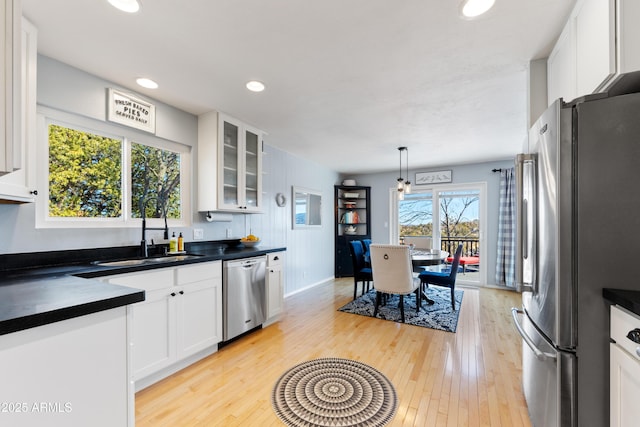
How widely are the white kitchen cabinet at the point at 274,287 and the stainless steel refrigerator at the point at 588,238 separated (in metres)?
2.54

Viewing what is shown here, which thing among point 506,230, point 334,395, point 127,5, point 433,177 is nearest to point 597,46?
point 127,5

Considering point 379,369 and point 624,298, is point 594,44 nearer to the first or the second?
point 624,298

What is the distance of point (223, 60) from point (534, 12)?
6.51 feet

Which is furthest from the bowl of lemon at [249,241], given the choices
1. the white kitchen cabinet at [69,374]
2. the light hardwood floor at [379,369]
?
the white kitchen cabinet at [69,374]

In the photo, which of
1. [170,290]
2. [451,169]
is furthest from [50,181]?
[451,169]

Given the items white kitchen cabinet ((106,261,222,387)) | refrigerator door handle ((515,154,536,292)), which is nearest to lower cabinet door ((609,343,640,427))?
refrigerator door handle ((515,154,536,292))

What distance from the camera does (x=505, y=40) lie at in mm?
1759

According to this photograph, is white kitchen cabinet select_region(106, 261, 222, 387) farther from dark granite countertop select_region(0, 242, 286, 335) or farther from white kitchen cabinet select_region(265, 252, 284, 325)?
white kitchen cabinet select_region(265, 252, 284, 325)

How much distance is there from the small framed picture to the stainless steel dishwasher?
13.2ft

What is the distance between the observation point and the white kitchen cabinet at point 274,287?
10.4 feet

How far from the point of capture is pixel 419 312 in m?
3.63

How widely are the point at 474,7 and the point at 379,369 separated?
2.59 m

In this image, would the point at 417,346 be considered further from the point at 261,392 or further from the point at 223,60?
the point at 223,60

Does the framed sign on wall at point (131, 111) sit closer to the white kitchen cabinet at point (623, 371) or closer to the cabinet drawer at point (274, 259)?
the cabinet drawer at point (274, 259)
